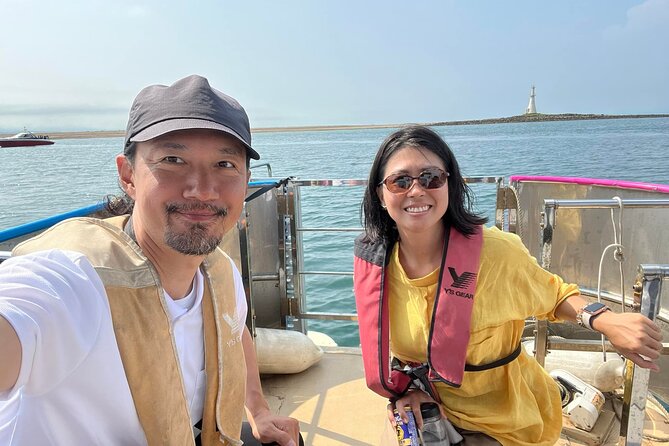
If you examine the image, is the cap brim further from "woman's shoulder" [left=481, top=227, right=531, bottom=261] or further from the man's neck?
"woman's shoulder" [left=481, top=227, right=531, bottom=261]

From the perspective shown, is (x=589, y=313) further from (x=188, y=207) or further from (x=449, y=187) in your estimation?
(x=188, y=207)

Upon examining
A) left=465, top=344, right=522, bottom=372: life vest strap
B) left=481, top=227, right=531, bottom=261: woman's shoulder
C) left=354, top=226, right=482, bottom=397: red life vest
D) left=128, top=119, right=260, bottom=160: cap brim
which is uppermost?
left=128, top=119, right=260, bottom=160: cap brim

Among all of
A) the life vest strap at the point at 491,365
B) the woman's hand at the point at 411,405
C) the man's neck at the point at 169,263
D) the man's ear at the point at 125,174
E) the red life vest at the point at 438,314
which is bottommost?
the woman's hand at the point at 411,405

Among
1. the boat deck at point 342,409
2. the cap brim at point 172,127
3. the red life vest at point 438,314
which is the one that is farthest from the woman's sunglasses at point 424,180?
the boat deck at point 342,409

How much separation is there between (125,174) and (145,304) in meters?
0.39

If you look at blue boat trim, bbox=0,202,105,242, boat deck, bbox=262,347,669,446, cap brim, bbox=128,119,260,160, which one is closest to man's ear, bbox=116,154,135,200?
cap brim, bbox=128,119,260,160

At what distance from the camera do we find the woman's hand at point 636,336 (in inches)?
51.6

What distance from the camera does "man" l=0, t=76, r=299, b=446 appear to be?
0.87 m

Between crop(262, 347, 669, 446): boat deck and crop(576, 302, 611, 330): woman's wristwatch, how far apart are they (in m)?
1.13

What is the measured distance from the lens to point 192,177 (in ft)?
3.73

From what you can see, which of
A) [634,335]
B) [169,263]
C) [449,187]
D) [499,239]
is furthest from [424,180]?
[169,263]

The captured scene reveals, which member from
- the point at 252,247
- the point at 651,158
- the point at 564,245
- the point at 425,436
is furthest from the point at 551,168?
the point at 425,436

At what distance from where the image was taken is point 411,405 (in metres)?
1.58

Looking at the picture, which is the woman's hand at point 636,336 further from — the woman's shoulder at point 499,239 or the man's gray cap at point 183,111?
the man's gray cap at point 183,111
